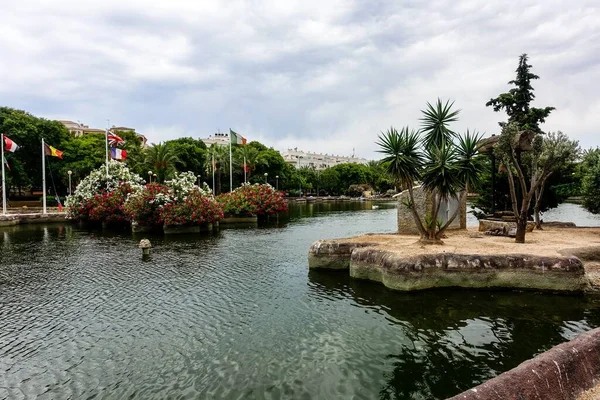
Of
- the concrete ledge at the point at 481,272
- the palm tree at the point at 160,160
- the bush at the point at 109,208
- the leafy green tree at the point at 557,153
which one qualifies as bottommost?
the concrete ledge at the point at 481,272

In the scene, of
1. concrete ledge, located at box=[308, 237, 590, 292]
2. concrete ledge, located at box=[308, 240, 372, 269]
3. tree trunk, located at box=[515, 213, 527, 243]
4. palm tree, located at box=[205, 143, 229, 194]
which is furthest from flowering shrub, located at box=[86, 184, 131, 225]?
palm tree, located at box=[205, 143, 229, 194]

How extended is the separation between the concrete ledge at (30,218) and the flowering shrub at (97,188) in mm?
4318

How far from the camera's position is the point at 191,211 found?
29.3 metres

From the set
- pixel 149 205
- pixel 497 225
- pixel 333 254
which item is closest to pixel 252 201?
pixel 149 205

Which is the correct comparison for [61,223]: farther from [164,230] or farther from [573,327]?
[573,327]

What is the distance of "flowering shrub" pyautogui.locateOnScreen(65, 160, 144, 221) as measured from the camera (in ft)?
116

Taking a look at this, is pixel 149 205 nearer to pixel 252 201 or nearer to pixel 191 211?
pixel 191 211

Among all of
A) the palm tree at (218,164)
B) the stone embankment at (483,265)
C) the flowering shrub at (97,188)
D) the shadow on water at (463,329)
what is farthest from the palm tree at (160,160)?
the shadow on water at (463,329)

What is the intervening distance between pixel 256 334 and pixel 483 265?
25.5ft

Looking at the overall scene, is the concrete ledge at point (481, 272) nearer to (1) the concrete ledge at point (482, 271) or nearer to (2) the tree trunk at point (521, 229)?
(1) the concrete ledge at point (482, 271)

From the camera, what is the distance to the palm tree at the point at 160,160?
187ft

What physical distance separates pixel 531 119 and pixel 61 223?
43.6 metres

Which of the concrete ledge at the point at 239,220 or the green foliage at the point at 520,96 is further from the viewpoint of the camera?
the concrete ledge at the point at 239,220

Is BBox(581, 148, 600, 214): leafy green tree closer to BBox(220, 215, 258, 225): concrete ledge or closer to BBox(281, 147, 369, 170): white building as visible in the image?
BBox(220, 215, 258, 225): concrete ledge
